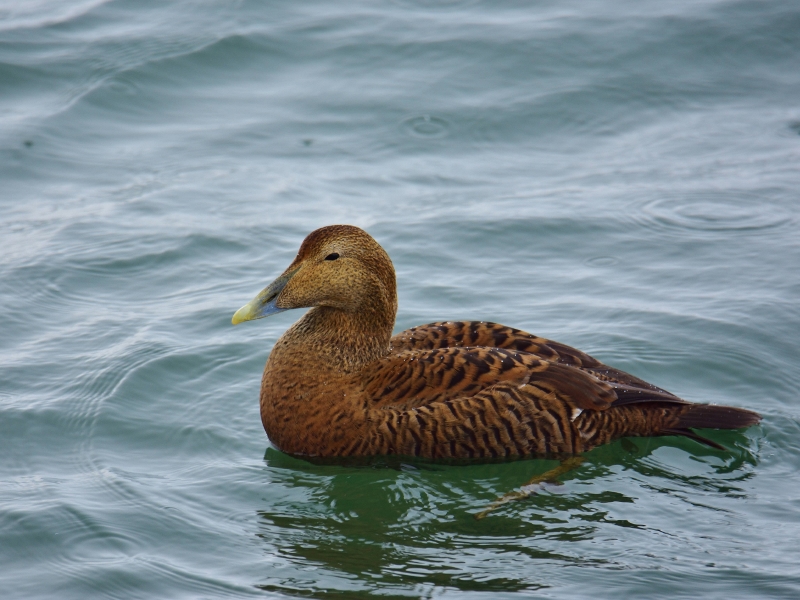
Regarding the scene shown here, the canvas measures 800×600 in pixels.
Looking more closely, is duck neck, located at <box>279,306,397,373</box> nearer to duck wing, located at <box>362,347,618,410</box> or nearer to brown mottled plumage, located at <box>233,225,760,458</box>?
brown mottled plumage, located at <box>233,225,760,458</box>

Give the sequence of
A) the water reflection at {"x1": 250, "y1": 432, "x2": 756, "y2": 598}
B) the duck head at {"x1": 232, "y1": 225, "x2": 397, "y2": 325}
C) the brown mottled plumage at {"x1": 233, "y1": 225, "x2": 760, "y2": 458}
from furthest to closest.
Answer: the duck head at {"x1": 232, "y1": 225, "x2": 397, "y2": 325} < the brown mottled plumage at {"x1": 233, "y1": 225, "x2": 760, "y2": 458} < the water reflection at {"x1": 250, "y1": 432, "x2": 756, "y2": 598}

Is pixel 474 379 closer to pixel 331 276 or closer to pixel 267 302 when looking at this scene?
pixel 331 276

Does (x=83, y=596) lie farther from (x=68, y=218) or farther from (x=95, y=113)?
(x=95, y=113)

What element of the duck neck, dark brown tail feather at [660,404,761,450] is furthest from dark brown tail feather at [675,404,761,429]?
the duck neck

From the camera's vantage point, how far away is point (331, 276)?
5.80 m

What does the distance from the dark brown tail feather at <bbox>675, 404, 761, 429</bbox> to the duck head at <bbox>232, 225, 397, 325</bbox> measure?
1.69 meters

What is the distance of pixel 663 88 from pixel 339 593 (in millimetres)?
6995

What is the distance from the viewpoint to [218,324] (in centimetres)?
716

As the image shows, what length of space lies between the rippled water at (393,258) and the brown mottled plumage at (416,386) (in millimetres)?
156

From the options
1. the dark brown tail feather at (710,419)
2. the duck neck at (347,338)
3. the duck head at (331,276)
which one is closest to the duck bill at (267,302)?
the duck head at (331,276)

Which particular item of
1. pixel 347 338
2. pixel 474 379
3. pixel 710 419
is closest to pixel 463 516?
pixel 474 379

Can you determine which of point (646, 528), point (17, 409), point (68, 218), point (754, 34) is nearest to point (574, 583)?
point (646, 528)

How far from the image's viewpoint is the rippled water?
493 centimetres

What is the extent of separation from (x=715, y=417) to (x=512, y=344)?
1.11 meters
